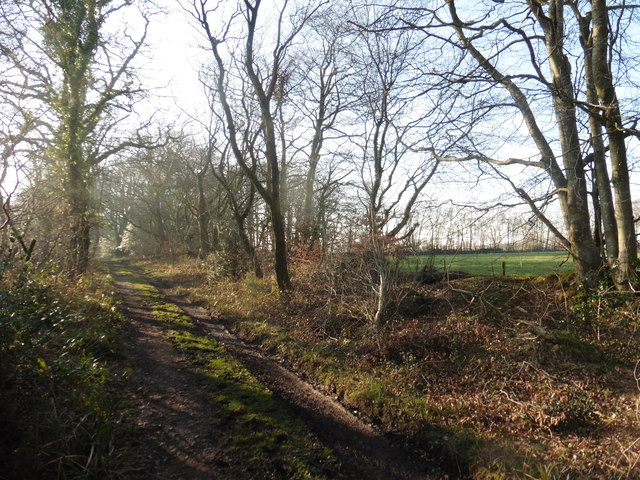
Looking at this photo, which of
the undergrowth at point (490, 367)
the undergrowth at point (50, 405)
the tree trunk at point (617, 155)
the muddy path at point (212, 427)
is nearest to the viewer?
the undergrowth at point (50, 405)

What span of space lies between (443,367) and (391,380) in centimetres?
106

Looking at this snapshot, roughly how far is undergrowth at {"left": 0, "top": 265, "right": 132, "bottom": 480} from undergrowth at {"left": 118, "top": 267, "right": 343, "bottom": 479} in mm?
1256

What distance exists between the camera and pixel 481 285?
888 cm

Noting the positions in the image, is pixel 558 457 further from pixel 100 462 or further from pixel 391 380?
pixel 100 462

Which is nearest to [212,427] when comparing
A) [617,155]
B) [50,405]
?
[50,405]

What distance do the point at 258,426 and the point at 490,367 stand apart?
4016 mm

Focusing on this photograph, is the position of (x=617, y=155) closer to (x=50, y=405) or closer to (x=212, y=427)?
(x=212, y=427)

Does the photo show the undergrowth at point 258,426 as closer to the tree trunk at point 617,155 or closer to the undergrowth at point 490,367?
the undergrowth at point 490,367

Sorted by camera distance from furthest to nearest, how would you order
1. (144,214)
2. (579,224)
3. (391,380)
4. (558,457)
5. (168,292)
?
1. (144,214)
2. (168,292)
3. (579,224)
4. (391,380)
5. (558,457)

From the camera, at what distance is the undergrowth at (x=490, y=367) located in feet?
13.1

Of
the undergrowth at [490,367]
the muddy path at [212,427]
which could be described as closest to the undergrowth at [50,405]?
the muddy path at [212,427]

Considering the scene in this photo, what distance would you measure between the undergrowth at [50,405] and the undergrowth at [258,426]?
1.26 m

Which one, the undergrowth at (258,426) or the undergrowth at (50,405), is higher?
the undergrowth at (50,405)

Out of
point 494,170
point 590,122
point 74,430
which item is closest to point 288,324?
point 74,430
